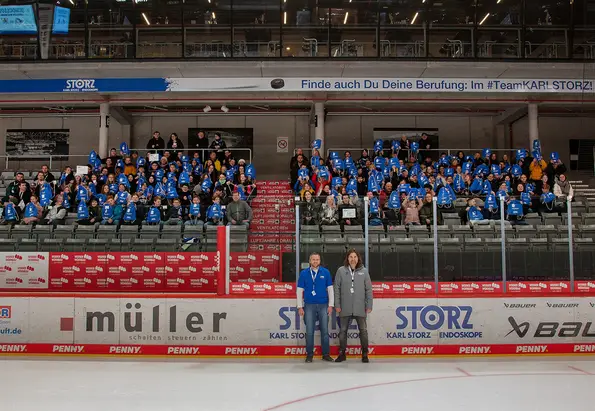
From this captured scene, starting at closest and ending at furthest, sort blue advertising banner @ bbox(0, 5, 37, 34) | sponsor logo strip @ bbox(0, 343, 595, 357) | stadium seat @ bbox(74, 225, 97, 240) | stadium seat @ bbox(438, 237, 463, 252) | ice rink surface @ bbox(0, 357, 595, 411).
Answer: ice rink surface @ bbox(0, 357, 595, 411), sponsor logo strip @ bbox(0, 343, 595, 357), stadium seat @ bbox(438, 237, 463, 252), stadium seat @ bbox(74, 225, 97, 240), blue advertising banner @ bbox(0, 5, 37, 34)

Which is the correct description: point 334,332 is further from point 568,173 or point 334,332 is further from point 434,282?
point 568,173

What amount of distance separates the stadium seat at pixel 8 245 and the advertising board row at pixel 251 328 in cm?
187

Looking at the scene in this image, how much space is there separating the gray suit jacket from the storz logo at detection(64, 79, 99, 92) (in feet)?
41.5

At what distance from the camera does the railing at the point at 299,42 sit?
1681cm

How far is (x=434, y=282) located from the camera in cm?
939

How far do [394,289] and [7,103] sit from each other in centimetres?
1745

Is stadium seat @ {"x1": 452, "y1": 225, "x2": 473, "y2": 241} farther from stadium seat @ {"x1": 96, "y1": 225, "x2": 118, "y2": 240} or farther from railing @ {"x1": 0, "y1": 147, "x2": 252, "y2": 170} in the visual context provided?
railing @ {"x1": 0, "y1": 147, "x2": 252, "y2": 170}

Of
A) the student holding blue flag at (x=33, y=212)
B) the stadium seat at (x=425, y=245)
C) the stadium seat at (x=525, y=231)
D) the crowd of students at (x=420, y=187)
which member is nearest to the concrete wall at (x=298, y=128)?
the crowd of students at (x=420, y=187)

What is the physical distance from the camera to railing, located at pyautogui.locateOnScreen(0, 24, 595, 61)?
16.8m

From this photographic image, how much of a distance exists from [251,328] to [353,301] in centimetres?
176

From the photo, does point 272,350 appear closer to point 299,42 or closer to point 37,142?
point 299,42

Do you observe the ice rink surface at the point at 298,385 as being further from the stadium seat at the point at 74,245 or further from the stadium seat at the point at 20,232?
the stadium seat at the point at 20,232

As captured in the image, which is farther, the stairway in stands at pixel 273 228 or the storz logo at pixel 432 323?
the stairway in stands at pixel 273 228

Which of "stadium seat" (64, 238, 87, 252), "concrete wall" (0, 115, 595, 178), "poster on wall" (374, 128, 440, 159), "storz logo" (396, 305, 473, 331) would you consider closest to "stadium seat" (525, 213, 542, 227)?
"storz logo" (396, 305, 473, 331)
